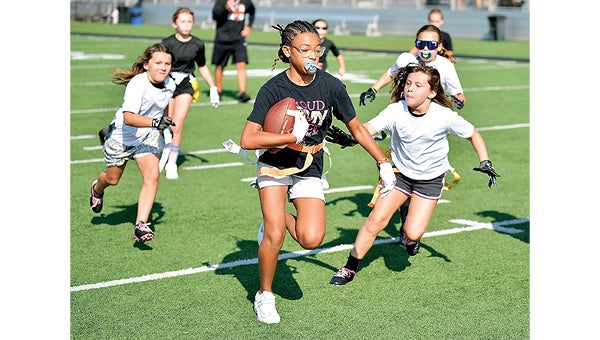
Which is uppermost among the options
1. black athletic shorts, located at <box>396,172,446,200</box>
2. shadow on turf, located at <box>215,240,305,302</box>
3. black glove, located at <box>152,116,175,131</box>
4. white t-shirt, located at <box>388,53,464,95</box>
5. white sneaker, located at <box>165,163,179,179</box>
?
white t-shirt, located at <box>388,53,464,95</box>

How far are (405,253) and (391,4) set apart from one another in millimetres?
37741

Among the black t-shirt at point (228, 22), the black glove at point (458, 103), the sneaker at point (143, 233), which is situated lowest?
the sneaker at point (143, 233)

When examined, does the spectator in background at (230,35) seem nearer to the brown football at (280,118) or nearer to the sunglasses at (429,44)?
the sunglasses at (429,44)

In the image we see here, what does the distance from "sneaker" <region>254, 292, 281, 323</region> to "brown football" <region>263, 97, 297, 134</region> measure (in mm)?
1178

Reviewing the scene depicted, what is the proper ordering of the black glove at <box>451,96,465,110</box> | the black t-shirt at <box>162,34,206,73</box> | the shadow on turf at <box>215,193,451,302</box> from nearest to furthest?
the shadow on turf at <box>215,193,451,302</box>
the black glove at <box>451,96,465,110</box>
the black t-shirt at <box>162,34,206,73</box>

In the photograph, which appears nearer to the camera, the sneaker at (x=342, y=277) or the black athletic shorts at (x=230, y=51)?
the sneaker at (x=342, y=277)

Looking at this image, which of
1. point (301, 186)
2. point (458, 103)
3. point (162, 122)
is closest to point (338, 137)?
point (301, 186)

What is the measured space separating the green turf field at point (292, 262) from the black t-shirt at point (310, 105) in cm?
109

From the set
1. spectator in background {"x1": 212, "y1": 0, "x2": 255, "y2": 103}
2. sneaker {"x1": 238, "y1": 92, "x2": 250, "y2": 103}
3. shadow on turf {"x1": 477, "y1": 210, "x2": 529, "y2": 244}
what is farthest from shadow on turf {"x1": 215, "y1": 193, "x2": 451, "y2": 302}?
spectator in background {"x1": 212, "y1": 0, "x2": 255, "y2": 103}

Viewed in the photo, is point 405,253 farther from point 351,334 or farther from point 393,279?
point 351,334

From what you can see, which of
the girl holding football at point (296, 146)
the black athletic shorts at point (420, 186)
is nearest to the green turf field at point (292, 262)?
the girl holding football at point (296, 146)

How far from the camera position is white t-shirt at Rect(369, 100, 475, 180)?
8.20 metres

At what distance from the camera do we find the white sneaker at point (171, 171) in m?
12.4

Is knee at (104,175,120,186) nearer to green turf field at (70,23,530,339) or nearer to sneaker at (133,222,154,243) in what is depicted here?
green turf field at (70,23,530,339)
